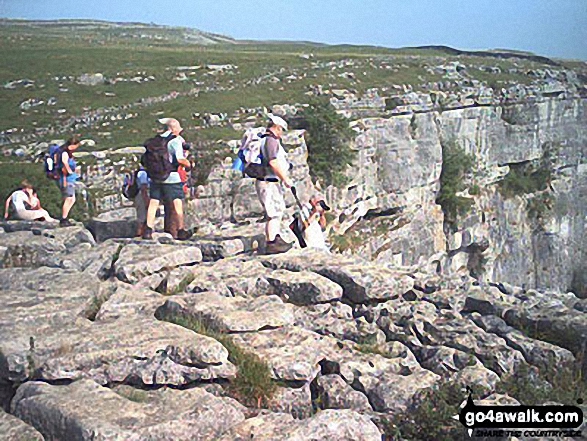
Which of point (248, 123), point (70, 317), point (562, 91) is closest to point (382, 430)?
point (70, 317)

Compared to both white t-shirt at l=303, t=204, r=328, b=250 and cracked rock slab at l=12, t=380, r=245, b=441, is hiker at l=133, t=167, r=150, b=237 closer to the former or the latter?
white t-shirt at l=303, t=204, r=328, b=250

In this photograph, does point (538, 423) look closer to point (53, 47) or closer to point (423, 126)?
point (423, 126)

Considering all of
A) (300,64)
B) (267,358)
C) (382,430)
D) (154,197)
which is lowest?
(382,430)

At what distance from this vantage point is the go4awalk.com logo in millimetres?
5746

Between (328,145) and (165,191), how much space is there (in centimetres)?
1583

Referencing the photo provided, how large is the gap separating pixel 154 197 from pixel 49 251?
2032 mm

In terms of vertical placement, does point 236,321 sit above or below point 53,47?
below

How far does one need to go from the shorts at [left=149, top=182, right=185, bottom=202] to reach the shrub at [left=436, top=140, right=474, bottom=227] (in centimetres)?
2440

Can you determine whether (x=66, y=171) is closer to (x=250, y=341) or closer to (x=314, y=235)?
(x=314, y=235)

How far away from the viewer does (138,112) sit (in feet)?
100

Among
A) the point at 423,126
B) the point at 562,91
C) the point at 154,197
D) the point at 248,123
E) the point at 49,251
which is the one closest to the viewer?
the point at 49,251

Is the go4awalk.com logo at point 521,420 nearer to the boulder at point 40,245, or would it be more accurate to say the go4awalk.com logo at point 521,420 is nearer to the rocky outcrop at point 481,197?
the boulder at point 40,245

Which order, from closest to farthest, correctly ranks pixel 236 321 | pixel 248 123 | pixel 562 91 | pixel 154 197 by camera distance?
pixel 236 321
pixel 154 197
pixel 248 123
pixel 562 91

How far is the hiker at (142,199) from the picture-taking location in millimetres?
12328
